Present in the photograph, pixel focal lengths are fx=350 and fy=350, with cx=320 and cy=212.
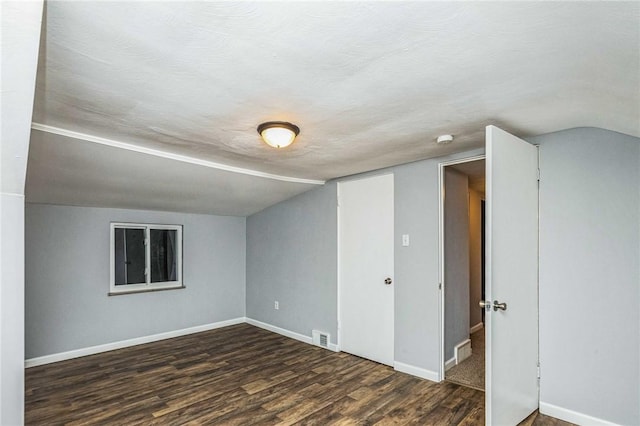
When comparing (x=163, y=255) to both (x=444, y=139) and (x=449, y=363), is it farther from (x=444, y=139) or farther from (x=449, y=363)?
(x=444, y=139)

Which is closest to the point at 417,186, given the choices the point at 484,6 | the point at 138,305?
the point at 484,6

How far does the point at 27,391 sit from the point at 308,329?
9.59ft

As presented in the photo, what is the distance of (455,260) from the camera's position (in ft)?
13.1

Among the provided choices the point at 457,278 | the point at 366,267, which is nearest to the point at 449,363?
the point at 457,278

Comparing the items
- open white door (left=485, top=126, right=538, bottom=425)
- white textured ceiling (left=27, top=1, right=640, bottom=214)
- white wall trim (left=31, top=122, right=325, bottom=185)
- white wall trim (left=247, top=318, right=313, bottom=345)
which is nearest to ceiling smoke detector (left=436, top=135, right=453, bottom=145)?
white textured ceiling (left=27, top=1, right=640, bottom=214)

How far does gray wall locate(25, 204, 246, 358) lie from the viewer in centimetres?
385

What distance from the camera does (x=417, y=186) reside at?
11.9 ft

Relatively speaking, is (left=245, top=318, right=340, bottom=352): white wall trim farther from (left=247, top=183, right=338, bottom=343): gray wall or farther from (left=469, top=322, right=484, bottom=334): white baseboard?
(left=469, top=322, right=484, bottom=334): white baseboard

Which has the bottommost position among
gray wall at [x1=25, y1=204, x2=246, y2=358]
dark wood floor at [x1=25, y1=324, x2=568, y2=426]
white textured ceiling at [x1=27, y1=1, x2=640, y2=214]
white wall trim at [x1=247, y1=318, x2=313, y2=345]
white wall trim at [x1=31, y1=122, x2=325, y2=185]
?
white wall trim at [x1=247, y1=318, x2=313, y2=345]

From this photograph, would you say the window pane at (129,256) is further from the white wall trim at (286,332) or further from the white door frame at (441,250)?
the white door frame at (441,250)

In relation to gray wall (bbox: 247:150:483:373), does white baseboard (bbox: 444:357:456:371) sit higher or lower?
lower

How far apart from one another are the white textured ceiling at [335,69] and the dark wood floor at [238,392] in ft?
7.11

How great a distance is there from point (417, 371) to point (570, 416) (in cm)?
127

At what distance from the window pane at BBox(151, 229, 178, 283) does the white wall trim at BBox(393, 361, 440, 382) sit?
10.6 feet
